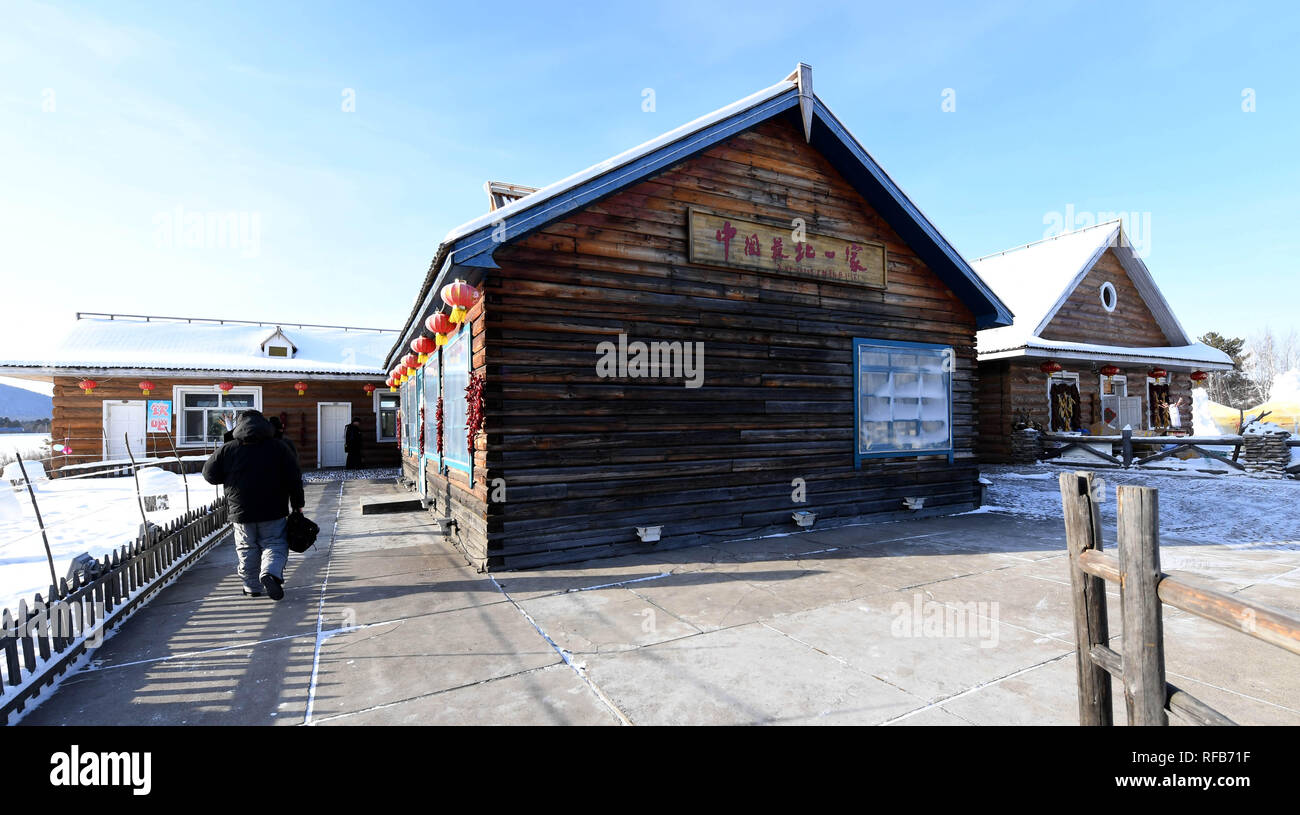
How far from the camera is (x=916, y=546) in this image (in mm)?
7906

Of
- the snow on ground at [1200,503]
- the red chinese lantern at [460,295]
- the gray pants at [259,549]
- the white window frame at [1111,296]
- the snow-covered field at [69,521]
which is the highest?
the white window frame at [1111,296]

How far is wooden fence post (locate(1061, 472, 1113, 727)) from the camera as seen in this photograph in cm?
289

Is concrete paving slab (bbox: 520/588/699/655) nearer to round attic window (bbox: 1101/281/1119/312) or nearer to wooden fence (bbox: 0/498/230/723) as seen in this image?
wooden fence (bbox: 0/498/230/723)

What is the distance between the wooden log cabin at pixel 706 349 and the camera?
690 centimetres

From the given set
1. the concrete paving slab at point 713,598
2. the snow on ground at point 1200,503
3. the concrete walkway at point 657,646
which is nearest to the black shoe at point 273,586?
the concrete walkway at point 657,646

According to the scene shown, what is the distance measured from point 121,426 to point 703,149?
2075 cm

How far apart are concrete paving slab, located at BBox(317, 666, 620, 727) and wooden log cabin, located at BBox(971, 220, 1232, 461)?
52.4 feet

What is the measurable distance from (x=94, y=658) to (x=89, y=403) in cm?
1920

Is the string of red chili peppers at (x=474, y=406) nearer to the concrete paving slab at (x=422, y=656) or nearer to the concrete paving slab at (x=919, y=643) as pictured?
the concrete paving slab at (x=422, y=656)

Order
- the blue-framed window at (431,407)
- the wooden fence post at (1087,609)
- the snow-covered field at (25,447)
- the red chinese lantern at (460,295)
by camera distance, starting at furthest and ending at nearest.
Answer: the snow-covered field at (25,447), the blue-framed window at (431,407), the red chinese lantern at (460,295), the wooden fence post at (1087,609)

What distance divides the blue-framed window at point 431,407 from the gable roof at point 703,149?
932 mm
